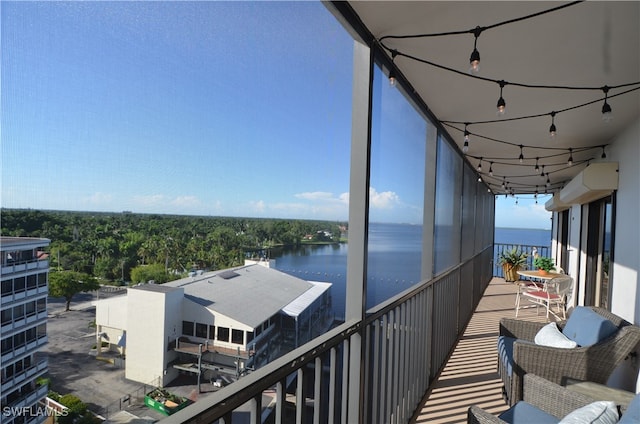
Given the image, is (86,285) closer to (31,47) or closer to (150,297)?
(150,297)

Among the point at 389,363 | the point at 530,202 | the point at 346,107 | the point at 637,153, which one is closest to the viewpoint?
the point at 346,107

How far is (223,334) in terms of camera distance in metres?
0.78

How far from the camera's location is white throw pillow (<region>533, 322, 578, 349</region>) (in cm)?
266

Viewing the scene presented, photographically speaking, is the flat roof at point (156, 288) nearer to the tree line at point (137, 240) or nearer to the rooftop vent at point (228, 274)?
the tree line at point (137, 240)

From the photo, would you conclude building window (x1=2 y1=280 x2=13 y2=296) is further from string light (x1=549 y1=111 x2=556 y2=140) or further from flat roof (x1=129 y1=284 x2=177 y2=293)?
string light (x1=549 y1=111 x2=556 y2=140)

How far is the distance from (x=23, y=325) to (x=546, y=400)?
2331 millimetres

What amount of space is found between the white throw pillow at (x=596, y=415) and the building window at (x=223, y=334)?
1.42 metres

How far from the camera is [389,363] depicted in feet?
7.25

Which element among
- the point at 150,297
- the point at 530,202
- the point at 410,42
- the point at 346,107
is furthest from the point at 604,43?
the point at 530,202

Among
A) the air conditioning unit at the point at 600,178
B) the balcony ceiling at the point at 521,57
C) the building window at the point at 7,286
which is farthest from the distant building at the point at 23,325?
the air conditioning unit at the point at 600,178

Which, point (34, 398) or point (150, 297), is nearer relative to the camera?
point (34, 398)

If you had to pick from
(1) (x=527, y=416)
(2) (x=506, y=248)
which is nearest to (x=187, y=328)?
(1) (x=527, y=416)

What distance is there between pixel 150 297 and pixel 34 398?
0.68ft

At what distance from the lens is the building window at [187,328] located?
71 cm
